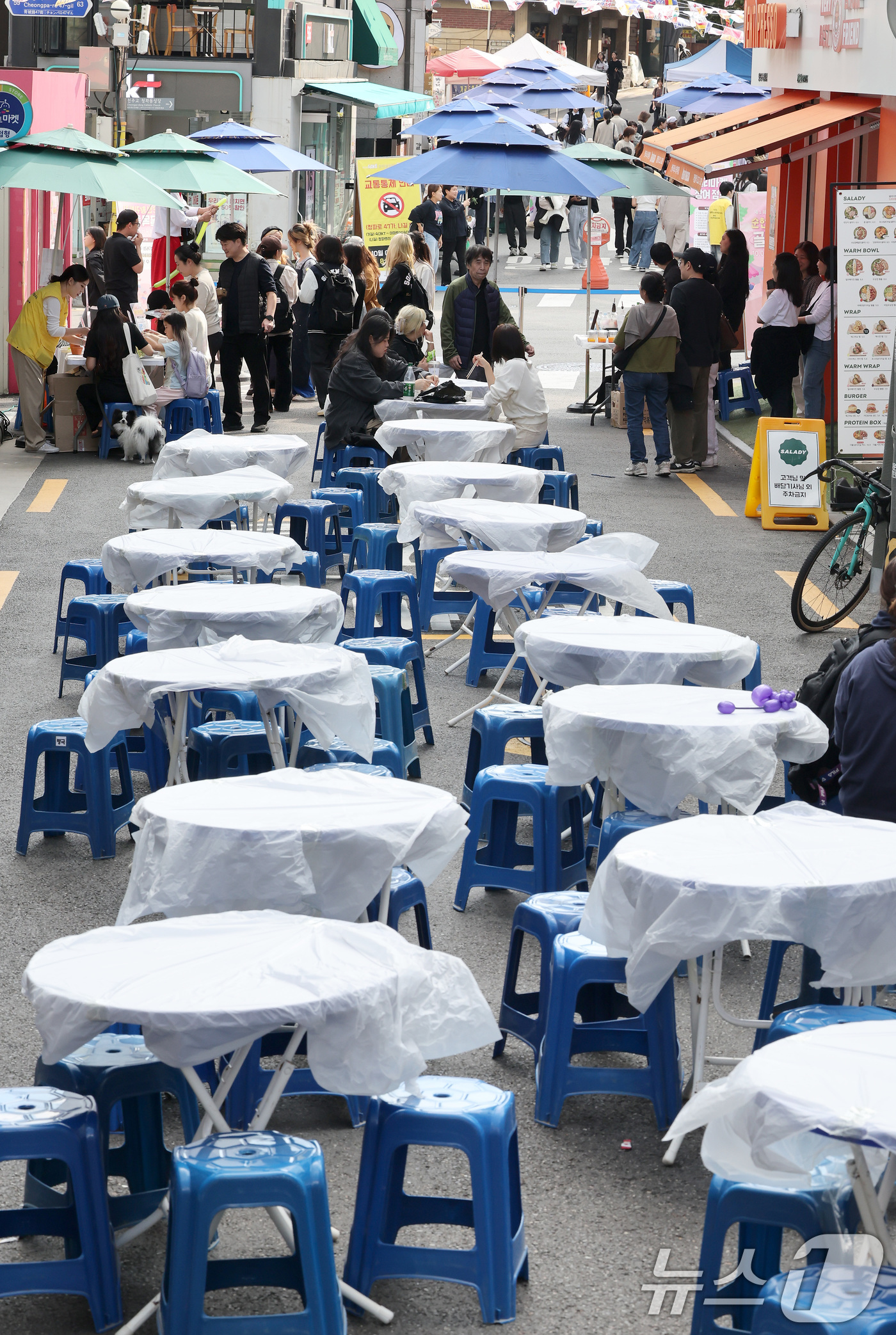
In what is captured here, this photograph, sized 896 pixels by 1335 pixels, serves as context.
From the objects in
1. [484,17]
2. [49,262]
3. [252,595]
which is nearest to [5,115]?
[49,262]

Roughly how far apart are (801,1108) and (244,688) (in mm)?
3292

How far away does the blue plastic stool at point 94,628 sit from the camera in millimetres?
9047

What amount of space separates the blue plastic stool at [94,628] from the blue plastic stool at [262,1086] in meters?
4.24

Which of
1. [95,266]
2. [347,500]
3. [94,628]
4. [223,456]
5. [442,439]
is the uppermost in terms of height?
[95,266]

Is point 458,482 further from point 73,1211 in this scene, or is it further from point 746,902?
point 73,1211

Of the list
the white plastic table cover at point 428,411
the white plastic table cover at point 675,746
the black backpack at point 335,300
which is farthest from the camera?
the black backpack at point 335,300

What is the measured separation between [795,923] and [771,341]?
12.3m

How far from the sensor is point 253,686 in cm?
610

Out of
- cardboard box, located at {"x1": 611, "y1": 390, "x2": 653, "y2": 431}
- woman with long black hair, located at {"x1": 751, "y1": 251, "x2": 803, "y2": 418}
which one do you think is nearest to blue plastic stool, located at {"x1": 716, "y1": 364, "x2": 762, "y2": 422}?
cardboard box, located at {"x1": 611, "y1": 390, "x2": 653, "y2": 431}

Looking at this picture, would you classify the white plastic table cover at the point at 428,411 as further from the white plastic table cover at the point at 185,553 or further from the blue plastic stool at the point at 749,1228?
the blue plastic stool at the point at 749,1228

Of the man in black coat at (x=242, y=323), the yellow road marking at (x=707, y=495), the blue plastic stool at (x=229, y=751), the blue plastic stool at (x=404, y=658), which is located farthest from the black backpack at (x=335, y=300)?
the blue plastic stool at (x=229, y=751)

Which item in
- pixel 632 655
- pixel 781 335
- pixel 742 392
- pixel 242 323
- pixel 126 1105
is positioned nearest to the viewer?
pixel 126 1105

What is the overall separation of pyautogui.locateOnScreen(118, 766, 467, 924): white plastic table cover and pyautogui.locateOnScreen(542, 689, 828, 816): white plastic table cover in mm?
953

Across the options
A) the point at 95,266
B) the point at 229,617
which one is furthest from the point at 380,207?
the point at 229,617
